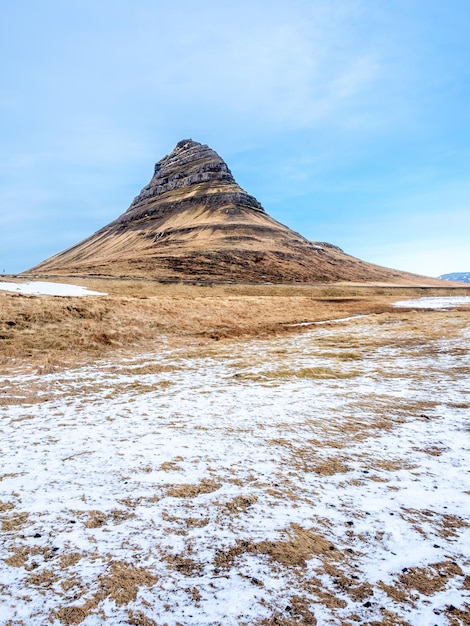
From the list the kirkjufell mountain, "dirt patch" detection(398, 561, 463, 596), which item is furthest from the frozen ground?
the kirkjufell mountain

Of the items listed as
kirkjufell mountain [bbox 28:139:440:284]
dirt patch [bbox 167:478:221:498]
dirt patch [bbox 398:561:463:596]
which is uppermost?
kirkjufell mountain [bbox 28:139:440:284]

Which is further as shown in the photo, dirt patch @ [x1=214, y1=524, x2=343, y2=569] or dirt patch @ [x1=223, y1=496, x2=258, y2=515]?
dirt patch @ [x1=223, y1=496, x2=258, y2=515]

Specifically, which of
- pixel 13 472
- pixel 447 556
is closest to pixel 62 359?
pixel 13 472

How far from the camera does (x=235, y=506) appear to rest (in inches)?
220

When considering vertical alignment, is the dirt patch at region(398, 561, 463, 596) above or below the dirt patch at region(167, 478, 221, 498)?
below

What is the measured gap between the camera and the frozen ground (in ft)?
12.4

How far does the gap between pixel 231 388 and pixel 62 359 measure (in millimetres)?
9073

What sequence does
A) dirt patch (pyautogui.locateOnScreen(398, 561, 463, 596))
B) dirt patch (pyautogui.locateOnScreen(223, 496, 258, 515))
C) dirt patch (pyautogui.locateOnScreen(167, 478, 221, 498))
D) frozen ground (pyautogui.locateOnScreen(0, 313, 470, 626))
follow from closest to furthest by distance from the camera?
frozen ground (pyautogui.locateOnScreen(0, 313, 470, 626)), dirt patch (pyautogui.locateOnScreen(398, 561, 463, 596)), dirt patch (pyautogui.locateOnScreen(223, 496, 258, 515)), dirt patch (pyautogui.locateOnScreen(167, 478, 221, 498))

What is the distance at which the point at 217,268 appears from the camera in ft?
345

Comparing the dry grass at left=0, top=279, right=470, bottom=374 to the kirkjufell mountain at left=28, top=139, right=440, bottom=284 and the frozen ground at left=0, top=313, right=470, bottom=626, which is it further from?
the kirkjufell mountain at left=28, top=139, right=440, bottom=284

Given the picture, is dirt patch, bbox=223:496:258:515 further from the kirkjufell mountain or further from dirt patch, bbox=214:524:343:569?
the kirkjufell mountain

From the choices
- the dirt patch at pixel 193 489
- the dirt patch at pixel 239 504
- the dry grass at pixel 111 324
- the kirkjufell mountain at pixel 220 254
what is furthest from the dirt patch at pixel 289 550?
the kirkjufell mountain at pixel 220 254

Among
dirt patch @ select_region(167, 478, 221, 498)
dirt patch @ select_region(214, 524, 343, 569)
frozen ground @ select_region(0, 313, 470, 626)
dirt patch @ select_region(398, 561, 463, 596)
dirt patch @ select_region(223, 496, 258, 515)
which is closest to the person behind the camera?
frozen ground @ select_region(0, 313, 470, 626)

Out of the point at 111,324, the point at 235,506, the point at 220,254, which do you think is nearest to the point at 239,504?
the point at 235,506
